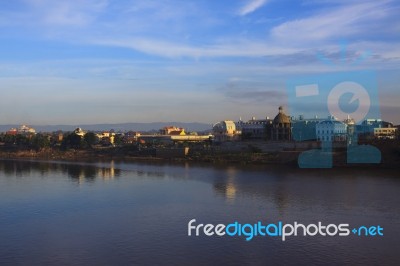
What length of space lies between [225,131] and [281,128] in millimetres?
7332

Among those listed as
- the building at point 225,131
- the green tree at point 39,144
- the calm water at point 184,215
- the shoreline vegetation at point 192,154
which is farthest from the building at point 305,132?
the green tree at point 39,144

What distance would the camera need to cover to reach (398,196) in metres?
9.68

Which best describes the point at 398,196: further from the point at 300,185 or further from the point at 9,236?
the point at 9,236

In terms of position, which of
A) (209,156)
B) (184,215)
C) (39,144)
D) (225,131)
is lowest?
(184,215)

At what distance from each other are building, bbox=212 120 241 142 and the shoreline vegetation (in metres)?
5.30

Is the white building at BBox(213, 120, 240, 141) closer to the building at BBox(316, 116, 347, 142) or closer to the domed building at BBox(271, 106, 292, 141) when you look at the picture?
the domed building at BBox(271, 106, 292, 141)

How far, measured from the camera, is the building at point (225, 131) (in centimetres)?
2813

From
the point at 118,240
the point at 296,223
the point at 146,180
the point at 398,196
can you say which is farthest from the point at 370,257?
the point at 146,180

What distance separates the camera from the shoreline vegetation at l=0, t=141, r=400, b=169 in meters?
16.9

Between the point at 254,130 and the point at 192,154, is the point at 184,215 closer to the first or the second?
the point at 192,154

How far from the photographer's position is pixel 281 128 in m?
23.0

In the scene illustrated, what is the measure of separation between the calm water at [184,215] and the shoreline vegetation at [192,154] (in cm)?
303

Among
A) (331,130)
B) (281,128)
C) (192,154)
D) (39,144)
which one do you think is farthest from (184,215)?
(39,144)

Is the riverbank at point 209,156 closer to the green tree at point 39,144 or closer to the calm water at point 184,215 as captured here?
the green tree at point 39,144
